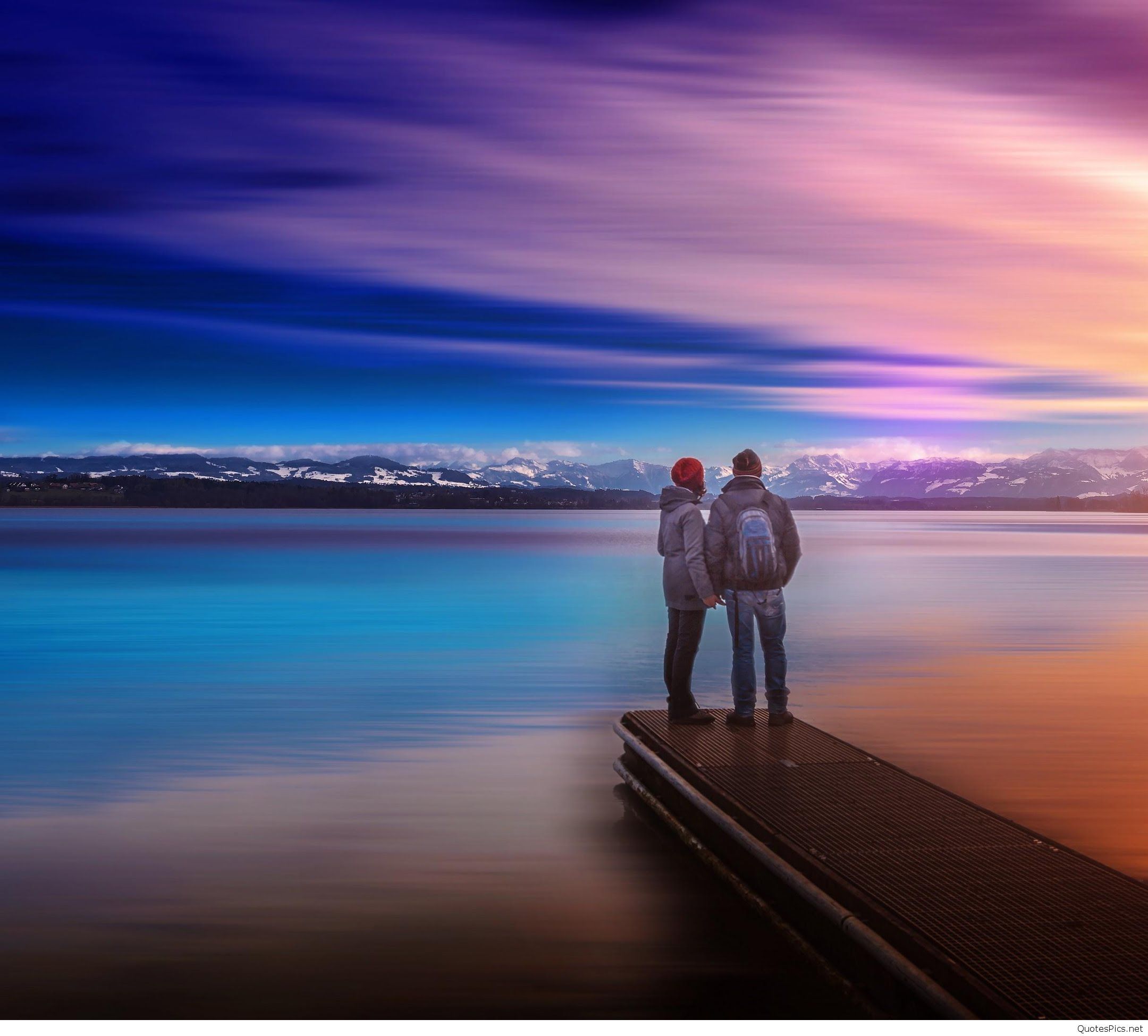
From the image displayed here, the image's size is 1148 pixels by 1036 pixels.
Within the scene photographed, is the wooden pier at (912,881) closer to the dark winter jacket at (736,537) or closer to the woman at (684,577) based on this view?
the woman at (684,577)

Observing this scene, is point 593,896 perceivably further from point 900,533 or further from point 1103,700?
point 900,533

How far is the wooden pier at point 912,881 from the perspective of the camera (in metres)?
4.70

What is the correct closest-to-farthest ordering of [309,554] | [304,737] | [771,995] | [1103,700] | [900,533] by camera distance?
[771,995] → [304,737] → [1103,700] → [309,554] → [900,533]

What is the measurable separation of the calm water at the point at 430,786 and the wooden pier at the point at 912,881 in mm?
403

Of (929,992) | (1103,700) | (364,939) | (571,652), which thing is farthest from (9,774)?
(1103,700)

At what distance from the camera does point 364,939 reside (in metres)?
6.37

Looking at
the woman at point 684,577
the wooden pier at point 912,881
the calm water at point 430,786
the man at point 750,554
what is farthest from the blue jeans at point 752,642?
the calm water at point 430,786

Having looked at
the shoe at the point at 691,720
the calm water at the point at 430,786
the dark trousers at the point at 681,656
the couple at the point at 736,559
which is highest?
the couple at the point at 736,559

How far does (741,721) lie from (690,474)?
96.8 inches

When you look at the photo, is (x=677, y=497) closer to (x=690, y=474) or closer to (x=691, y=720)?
(x=690, y=474)

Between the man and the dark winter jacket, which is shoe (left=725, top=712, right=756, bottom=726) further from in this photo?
the dark winter jacket

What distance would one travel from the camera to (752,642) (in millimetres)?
9586

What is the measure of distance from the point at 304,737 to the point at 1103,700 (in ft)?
35.8

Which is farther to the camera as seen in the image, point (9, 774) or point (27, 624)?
point (27, 624)
